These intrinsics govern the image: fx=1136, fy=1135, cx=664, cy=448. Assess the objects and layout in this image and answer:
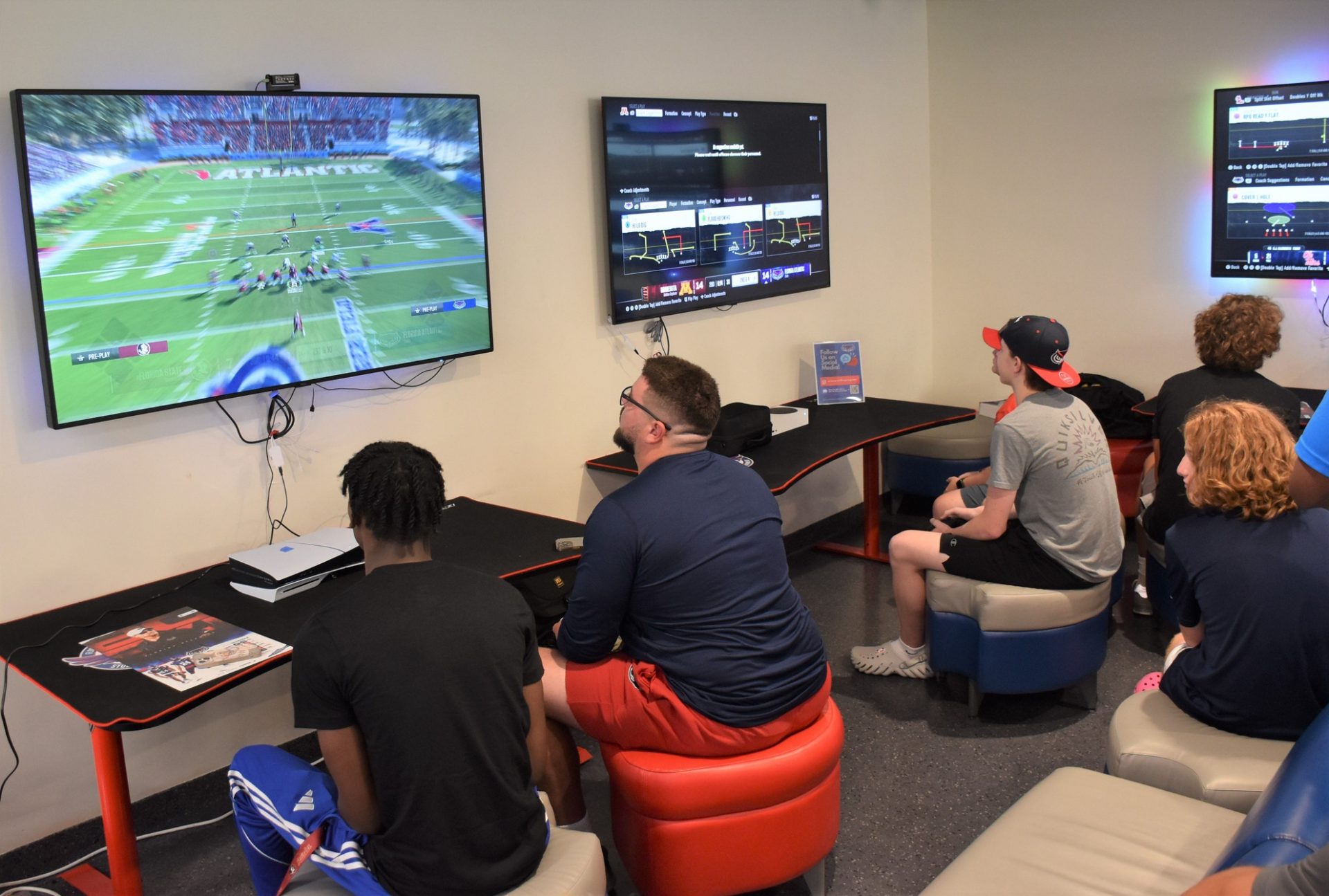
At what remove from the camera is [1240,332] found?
147 inches

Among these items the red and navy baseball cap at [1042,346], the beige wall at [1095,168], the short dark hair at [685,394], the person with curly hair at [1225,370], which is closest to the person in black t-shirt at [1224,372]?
the person with curly hair at [1225,370]

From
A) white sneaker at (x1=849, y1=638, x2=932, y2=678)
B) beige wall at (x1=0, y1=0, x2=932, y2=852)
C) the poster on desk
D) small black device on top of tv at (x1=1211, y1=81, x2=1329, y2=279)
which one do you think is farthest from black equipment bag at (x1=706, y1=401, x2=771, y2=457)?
small black device on top of tv at (x1=1211, y1=81, x2=1329, y2=279)

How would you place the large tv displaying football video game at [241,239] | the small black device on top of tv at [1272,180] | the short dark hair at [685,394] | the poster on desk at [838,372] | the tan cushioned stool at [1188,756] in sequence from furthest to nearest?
the poster on desk at [838,372] → the small black device on top of tv at [1272,180] → the large tv displaying football video game at [241,239] → the short dark hair at [685,394] → the tan cushioned stool at [1188,756]

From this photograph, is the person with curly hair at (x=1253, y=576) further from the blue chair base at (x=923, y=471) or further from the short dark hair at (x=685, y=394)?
the blue chair base at (x=923, y=471)

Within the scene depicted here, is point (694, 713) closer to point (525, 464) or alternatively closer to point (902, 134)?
point (525, 464)

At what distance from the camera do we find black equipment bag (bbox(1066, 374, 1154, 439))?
4.92 meters

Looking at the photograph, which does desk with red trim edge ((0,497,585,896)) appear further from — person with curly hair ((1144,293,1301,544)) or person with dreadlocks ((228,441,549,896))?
person with curly hair ((1144,293,1301,544))

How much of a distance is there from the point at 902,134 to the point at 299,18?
3.17 metres

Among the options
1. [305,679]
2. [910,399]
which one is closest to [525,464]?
[305,679]

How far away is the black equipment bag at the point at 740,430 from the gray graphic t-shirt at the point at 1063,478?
985 mm

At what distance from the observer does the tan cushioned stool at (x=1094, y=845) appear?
1990 mm

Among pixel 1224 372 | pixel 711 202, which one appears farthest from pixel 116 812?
pixel 1224 372

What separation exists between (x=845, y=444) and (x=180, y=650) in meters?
2.50

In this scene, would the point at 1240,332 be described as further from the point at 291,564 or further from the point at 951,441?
the point at 291,564
